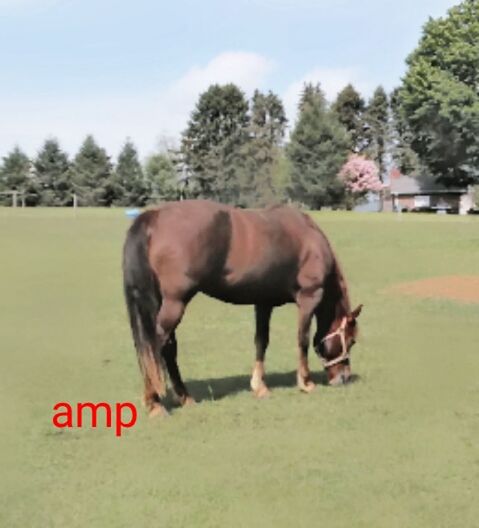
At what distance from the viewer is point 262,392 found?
27.5 ft

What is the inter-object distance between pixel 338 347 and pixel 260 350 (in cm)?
93

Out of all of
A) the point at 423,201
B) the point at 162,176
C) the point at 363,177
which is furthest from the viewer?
the point at 363,177

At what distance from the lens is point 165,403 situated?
8.01 meters

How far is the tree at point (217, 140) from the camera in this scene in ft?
265

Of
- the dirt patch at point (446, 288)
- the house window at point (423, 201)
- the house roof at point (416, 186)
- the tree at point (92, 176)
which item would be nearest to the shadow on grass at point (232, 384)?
the dirt patch at point (446, 288)

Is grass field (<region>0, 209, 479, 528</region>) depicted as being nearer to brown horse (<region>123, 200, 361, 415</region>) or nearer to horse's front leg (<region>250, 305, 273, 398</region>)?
horse's front leg (<region>250, 305, 273, 398</region>)

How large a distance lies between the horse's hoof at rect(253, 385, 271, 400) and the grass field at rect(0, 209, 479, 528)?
0.36 ft

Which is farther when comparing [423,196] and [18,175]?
[423,196]

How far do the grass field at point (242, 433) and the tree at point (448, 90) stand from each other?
50.2 metres

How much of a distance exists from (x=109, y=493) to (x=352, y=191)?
3120 inches

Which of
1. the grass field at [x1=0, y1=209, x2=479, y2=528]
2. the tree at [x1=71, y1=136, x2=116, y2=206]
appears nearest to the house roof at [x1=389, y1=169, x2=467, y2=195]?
the tree at [x1=71, y1=136, x2=116, y2=206]

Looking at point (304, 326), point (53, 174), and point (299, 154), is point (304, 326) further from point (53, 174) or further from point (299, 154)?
point (53, 174)

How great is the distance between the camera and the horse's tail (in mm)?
7191

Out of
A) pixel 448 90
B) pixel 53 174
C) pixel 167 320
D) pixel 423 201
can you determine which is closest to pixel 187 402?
pixel 167 320
